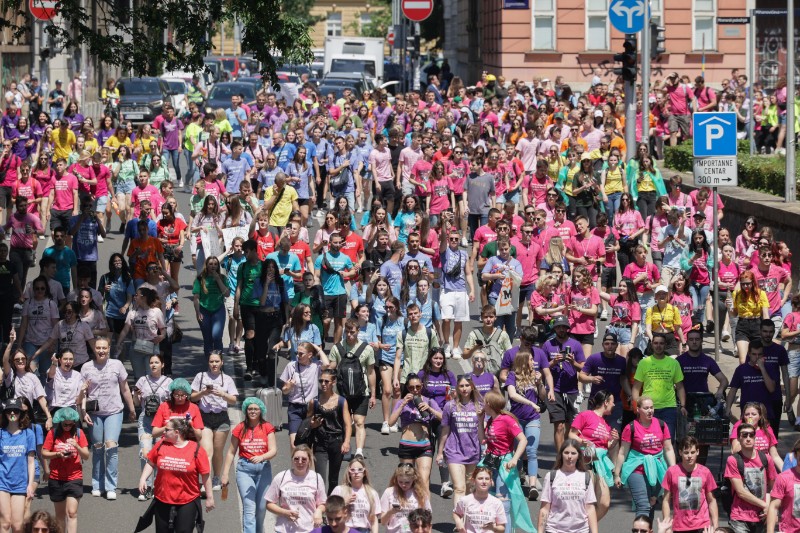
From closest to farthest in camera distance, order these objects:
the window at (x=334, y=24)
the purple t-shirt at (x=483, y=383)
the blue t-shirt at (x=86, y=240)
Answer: the purple t-shirt at (x=483, y=383), the blue t-shirt at (x=86, y=240), the window at (x=334, y=24)

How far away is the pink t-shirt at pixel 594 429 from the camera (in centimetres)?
1373

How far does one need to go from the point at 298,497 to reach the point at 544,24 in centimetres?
4051

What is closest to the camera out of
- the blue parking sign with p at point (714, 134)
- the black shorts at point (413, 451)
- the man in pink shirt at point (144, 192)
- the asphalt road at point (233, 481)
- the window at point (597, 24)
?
the asphalt road at point (233, 481)

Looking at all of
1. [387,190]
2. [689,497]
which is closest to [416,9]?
[387,190]

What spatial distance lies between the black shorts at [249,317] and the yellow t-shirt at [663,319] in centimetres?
436

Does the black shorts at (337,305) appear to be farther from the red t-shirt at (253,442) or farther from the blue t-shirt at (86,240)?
the red t-shirt at (253,442)

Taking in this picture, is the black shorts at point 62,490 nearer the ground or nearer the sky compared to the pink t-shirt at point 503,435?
nearer the ground

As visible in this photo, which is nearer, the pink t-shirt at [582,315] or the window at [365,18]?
the pink t-shirt at [582,315]

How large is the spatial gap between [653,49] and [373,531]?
19.5m

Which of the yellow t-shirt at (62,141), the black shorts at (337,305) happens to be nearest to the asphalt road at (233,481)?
the black shorts at (337,305)

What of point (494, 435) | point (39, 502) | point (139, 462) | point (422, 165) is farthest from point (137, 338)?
point (422, 165)

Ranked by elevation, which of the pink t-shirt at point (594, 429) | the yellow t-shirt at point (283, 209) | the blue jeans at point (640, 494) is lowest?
the blue jeans at point (640, 494)

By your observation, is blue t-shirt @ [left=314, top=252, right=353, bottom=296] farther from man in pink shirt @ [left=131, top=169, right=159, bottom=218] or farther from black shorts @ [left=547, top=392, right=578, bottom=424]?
man in pink shirt @ [left=131, top=169, right=159, bottom=218]

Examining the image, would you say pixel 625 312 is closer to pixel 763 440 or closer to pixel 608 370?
pixel 608 370
